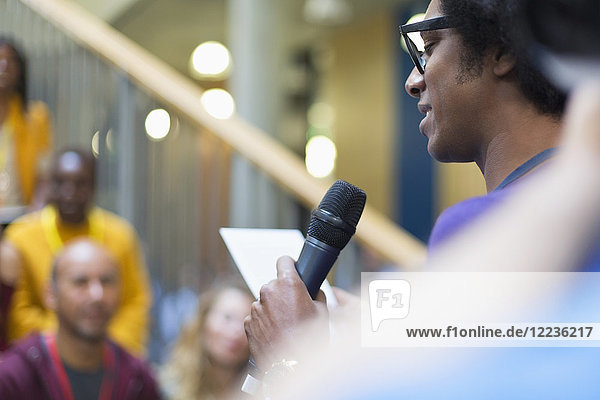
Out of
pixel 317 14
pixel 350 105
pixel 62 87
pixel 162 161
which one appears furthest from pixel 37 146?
pixel 350 105

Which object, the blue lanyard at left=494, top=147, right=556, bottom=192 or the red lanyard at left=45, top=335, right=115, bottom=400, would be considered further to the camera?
the red lanyard at left=45, top=335, right=115, bottom=400

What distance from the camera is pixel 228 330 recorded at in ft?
10.4

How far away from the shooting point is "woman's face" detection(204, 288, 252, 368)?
124 inches

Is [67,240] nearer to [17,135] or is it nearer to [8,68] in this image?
[17,135]

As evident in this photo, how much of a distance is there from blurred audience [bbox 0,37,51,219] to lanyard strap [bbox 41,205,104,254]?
18cm

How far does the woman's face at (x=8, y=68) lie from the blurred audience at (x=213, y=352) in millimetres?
1246

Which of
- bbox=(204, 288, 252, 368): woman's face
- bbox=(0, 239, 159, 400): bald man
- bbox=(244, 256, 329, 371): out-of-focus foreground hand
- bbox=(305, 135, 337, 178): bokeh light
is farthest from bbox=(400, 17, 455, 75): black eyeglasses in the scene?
bbox=(305, 135, 337, 178): bokeh light

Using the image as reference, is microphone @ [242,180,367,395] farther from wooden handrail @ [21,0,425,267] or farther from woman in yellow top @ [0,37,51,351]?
woman in yellow top @ [0,37,51,351]

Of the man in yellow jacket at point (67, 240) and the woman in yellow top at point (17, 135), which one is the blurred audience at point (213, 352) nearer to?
the man in yellow jacket at point (67, 240)

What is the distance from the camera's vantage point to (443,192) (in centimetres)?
824

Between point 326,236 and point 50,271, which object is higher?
point 326,236

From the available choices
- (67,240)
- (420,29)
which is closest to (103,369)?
(67,240)

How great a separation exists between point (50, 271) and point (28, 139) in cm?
72

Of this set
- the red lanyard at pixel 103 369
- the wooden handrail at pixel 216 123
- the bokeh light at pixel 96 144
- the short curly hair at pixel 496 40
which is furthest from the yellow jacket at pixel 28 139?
the short curly hair at pixel 496 40
